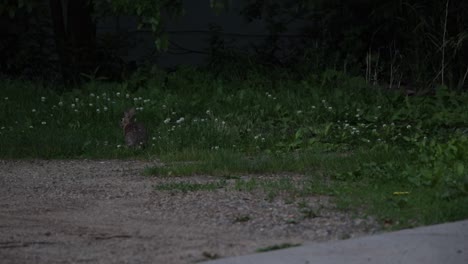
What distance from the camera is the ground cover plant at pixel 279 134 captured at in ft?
23.3

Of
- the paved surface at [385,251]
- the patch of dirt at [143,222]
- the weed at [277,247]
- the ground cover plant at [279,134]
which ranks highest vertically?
the paved surface at [385,251]

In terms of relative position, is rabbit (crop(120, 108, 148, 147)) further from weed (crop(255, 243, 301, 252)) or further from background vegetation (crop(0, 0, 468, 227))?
weed (crop(255, 243, 301, 252))

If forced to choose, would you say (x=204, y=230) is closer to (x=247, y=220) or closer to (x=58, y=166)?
(x=247, y=220)

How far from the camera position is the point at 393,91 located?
12484 mm

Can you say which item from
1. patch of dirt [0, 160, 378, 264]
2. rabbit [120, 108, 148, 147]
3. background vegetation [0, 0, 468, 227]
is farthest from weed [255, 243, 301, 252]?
rabbit [120, 108, 148, 147]

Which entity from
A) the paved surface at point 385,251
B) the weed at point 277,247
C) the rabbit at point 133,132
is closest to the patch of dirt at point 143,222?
the weed at point 277,247

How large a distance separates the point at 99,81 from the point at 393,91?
3937 millimetres

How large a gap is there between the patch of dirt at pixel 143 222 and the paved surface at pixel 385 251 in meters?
0.35

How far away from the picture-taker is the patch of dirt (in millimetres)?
5441

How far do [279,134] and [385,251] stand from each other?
4884 mm

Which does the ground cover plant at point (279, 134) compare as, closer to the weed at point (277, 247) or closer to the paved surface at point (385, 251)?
the paved surface at point (385, 251)

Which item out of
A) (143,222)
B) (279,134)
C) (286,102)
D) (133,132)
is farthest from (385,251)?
(286,102)

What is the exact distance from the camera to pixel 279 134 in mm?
10047

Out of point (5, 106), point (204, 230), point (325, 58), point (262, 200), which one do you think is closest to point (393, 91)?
point (325, 58)
